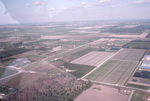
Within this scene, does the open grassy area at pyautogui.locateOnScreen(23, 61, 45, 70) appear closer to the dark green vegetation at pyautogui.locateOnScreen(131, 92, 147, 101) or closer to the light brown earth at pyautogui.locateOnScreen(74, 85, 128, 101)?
the light brown earth at pyautogui.locateOnScreen(74, 85, 128, 101)

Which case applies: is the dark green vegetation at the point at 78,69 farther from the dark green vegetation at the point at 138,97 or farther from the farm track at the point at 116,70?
the dark green vegetation at the point at 138,97

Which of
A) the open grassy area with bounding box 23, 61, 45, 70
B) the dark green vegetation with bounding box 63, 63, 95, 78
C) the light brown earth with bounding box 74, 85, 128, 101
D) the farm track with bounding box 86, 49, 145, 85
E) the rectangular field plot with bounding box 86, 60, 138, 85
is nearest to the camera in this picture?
the light brown earth with bounding box 74, 85, 128, 101

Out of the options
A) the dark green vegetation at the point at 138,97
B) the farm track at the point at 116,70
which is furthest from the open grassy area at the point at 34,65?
the dark green vegetation at the point at 138,97

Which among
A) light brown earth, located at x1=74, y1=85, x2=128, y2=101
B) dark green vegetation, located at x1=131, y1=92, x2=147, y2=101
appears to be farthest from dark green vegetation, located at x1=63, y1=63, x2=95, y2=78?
dark green vegetation, located at x1=131, y1=92, x2=147, y2=101

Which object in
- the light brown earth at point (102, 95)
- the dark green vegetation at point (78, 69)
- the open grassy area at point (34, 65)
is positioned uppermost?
the open grassy area at point (34, 65)

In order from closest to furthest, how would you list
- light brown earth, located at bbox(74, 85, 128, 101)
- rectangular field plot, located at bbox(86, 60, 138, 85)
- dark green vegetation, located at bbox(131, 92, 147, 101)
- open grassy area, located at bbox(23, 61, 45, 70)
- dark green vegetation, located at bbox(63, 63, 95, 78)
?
dark green vegetation, located at bbox(131, 92, 147, 101)
light brown earth, located at bbox(74, 85, 128, 101)
rectangular field plot, located at bbox(86, 60, 138, 85)
dark green vegetation, located at bbox(63, 63, 95, 78)
open grassy area, located at bbox(23, 61, 45, 70)

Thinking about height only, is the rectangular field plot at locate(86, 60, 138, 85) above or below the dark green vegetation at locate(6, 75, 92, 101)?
below

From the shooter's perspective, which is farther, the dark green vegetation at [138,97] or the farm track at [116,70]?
the farm track at [116,70]
